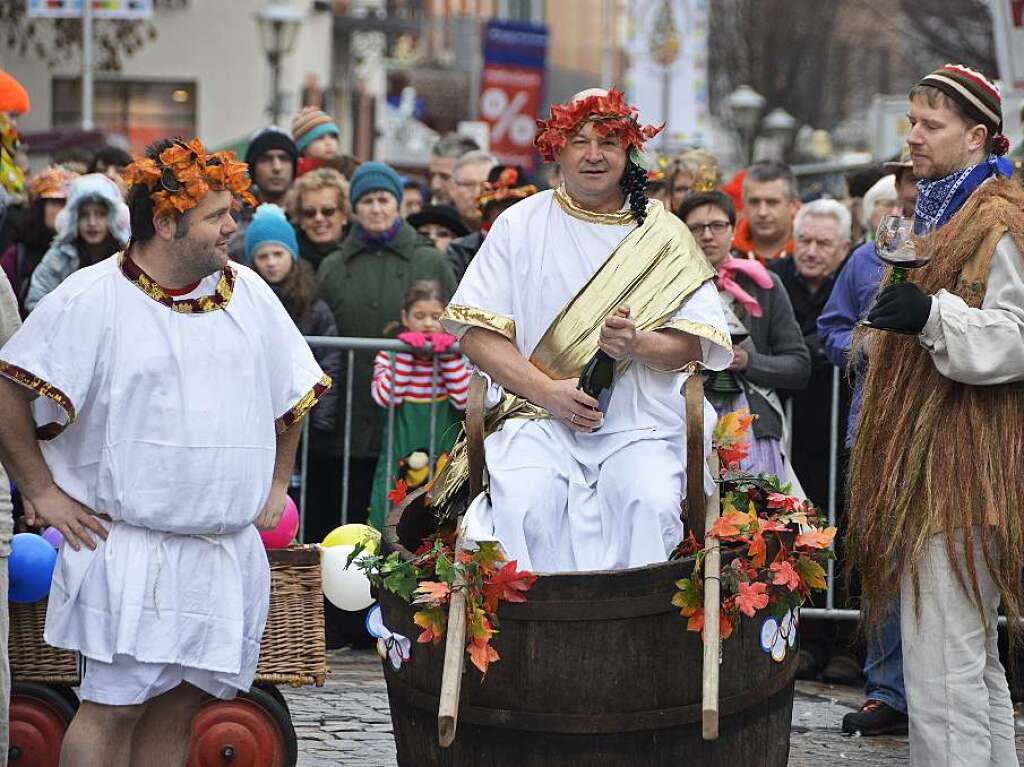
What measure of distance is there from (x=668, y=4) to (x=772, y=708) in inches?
774

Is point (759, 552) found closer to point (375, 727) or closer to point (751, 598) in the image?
point (751, 598)

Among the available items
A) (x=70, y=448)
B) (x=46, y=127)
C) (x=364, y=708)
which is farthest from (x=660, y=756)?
(x=46, y=127)

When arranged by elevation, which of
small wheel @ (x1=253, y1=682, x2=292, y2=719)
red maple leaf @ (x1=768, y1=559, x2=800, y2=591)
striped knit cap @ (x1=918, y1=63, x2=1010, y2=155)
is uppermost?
striped knit cap @ (x1=918, y1=63, x2=1010, y2=155)

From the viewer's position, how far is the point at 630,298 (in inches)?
221

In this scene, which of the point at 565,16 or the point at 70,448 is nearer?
the point at 70,448

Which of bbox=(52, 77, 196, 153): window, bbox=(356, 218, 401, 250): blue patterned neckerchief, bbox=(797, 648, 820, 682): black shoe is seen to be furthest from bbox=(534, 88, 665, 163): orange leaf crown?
bbox=(52, 77, 196, 153): window

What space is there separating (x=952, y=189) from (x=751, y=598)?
1.49 meters

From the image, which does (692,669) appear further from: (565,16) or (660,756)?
(565,16)

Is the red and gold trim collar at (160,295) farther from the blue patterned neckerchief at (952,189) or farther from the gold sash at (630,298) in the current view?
the blue patterned neckerchief at (952,189)

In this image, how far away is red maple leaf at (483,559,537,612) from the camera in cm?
495

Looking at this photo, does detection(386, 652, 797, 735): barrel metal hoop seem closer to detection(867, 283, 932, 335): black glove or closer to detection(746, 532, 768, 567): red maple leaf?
detection(746, 532, 768, 567): red maple leaf

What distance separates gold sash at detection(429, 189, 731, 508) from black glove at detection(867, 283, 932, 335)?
49 cm

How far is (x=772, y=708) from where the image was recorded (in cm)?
528

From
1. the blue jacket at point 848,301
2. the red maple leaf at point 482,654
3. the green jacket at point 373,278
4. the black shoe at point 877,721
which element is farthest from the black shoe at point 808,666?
the red maple leaf at point 482,654
